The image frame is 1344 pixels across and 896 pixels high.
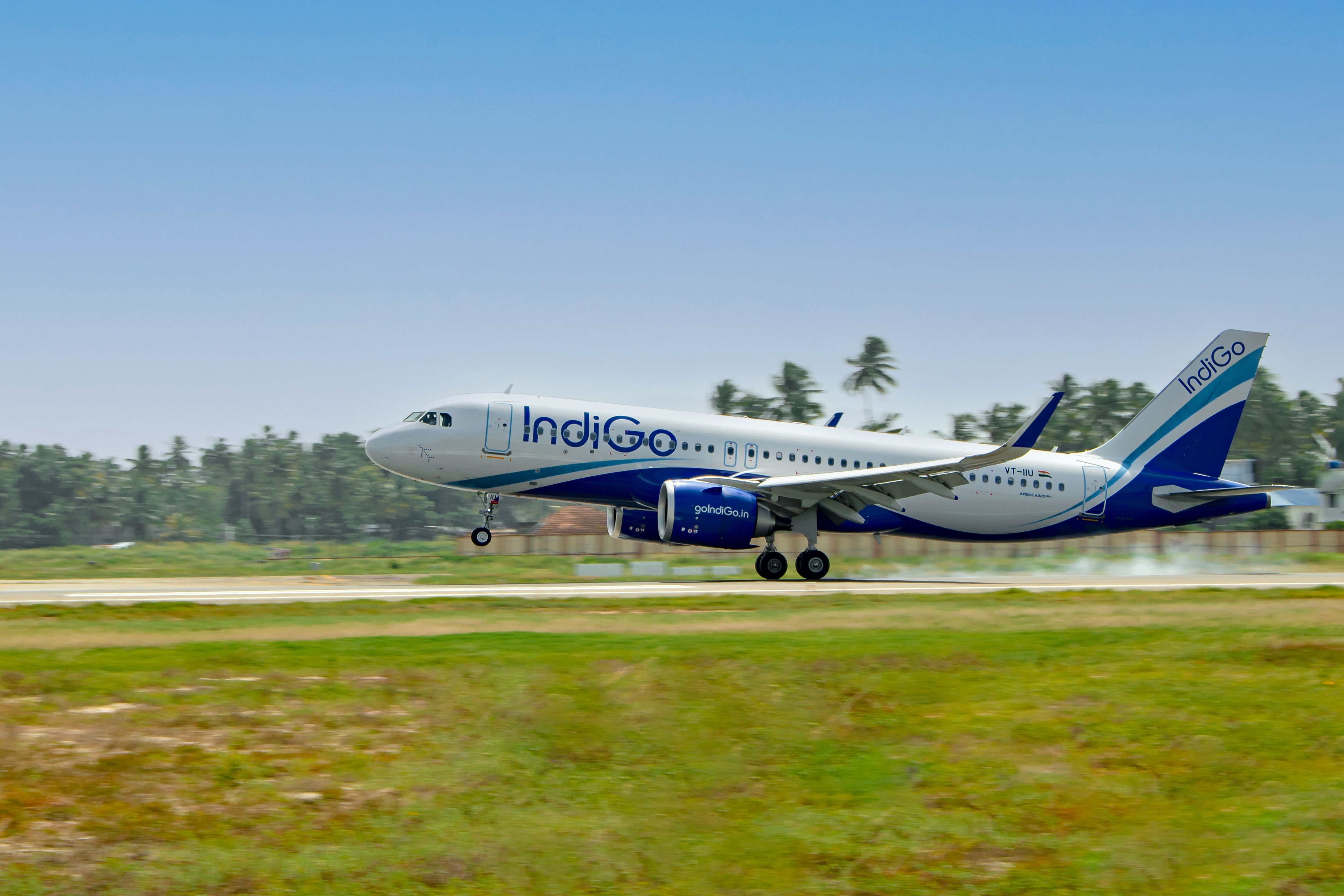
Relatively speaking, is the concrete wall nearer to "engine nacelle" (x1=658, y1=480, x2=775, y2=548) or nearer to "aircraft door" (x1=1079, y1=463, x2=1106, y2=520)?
"aircraft door" (x1=1079, y1=463, x2=1106, y2=520)

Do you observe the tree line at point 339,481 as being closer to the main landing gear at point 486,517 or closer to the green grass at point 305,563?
the green grass at point 305,563

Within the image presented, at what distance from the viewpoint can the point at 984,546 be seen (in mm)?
53281

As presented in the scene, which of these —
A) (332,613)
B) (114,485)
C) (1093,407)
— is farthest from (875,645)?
(114,485)

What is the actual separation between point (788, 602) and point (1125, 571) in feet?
62.6

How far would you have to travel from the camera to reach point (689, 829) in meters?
9.98

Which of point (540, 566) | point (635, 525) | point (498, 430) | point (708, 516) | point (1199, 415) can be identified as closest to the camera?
point (708, 516)

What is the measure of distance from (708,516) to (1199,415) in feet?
54.8

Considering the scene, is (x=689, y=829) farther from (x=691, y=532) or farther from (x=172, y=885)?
(x=691, y=532)

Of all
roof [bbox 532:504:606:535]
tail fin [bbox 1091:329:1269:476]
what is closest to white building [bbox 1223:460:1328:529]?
roof [bbox 532:504:606:535]

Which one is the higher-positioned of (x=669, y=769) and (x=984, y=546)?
(x=984, y=546)

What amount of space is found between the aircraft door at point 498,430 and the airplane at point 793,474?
33mm

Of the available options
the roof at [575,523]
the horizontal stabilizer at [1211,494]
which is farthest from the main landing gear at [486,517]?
the roof at [575,523]

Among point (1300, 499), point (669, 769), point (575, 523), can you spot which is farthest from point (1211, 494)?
point (575, 523)

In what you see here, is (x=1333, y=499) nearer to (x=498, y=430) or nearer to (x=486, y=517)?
(x=486, y=517)
